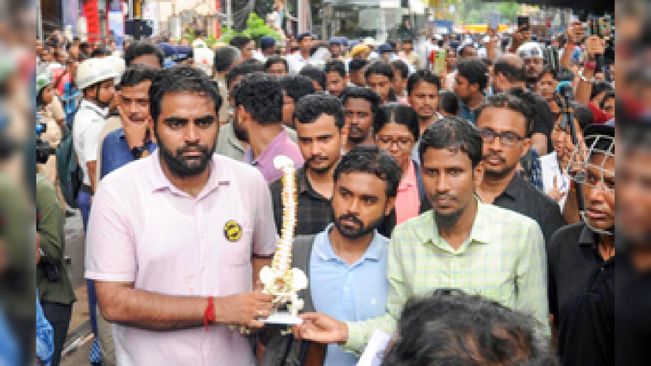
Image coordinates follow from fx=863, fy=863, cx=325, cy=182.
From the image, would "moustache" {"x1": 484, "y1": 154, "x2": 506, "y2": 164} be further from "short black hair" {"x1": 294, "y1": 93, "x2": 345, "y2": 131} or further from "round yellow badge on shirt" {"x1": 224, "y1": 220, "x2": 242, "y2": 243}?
"round yellow badge on shirt" {"x1": 224, "y1": 220, "x2": 242, "y2": 243}

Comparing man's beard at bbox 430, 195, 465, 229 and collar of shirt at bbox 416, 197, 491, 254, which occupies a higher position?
man's beard at bbox 430, 195, 465, 229

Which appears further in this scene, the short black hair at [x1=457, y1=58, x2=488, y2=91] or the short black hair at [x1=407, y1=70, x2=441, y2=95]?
the short black hair at [x1=457, y1=58, x2=488, y2=91]

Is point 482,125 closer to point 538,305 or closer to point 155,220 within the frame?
point 538,305

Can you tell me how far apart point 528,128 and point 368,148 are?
119 centimetres

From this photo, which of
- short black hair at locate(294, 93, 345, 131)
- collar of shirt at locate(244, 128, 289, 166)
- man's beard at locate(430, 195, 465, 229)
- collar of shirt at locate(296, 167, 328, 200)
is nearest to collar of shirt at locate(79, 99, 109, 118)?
collar of shirt at locate(244, 128, 289, 166)

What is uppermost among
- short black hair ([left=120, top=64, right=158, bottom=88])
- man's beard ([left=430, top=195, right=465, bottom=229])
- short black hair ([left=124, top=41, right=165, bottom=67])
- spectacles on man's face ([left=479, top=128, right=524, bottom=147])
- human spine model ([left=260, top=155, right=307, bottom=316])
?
short black hair ([left=124, top=41, right=165, bottom=67])

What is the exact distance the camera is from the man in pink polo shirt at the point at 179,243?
2.68m

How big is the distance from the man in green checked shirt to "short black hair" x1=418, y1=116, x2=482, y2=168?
0.20 feet

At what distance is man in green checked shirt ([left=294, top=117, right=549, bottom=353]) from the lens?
9.22 ft

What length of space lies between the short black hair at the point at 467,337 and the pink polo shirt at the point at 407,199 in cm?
271

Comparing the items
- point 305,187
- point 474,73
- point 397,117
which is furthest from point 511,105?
point 474,73

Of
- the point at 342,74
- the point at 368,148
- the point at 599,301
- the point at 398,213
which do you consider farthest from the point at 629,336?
the point at 342,74

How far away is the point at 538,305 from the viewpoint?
9.25ft

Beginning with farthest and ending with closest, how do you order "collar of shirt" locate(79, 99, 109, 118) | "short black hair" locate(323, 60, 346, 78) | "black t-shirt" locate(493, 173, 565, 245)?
1. "short black hair" locate(323, 60, 346, 78)
2. "collar of shirt" locate(79, 99, 109, 118)
3. "black t-shirt" locate(493, 173, 565, 245)
